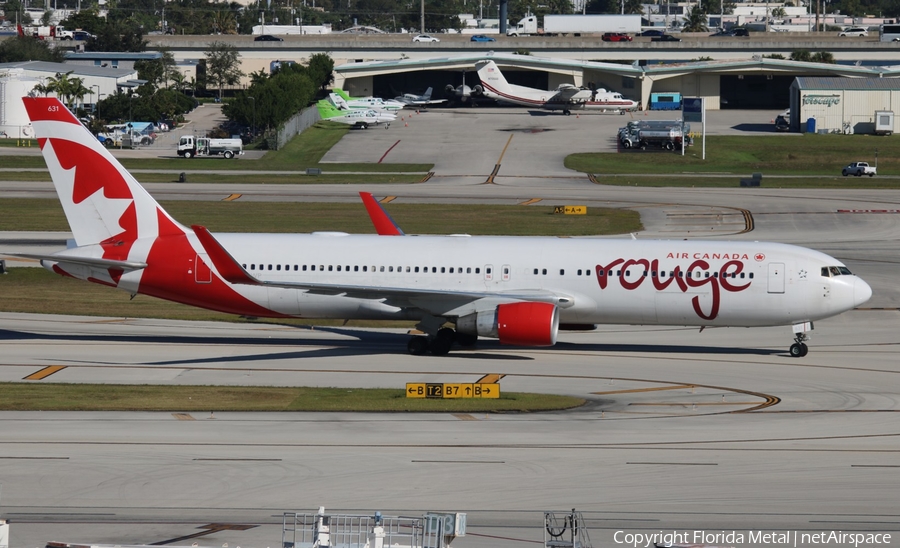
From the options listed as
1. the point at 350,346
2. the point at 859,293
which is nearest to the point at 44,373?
the point at 350,346

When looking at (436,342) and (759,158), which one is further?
(759,158)

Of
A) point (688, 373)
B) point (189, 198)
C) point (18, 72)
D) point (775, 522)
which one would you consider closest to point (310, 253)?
point (688, 373)

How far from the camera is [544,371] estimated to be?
1448 inches

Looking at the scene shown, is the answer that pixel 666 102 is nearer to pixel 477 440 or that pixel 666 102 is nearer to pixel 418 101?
pixel 418 101

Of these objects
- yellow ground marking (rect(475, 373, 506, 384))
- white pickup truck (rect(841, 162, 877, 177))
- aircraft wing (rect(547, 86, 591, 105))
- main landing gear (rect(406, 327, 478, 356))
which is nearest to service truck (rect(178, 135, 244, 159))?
aircraft wing (rect(547, 86, 591, 105))

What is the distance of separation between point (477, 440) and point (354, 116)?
4146 inches

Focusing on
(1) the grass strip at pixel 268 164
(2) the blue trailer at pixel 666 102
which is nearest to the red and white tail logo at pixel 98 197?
(1) the grass strip at pixel 268 164

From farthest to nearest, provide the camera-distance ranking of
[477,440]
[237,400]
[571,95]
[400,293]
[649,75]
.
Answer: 1. [649,75]
2. [571,95]
3. [400,293]
4. [237,400]
5. [477,440]

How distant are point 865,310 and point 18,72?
357ft

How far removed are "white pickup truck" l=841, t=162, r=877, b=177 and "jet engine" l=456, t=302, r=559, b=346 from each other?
67.9 metres

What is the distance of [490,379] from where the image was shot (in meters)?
35.6

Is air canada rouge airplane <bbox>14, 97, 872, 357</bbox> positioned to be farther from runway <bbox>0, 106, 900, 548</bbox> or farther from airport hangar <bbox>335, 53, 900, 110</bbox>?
airport hangar <bbox>335, 53, 900, 110</bbox>

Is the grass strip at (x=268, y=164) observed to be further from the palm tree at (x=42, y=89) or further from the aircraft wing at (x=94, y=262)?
the aircraft wing at (x=94, y=262)

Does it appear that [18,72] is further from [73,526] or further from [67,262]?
[73,526]
